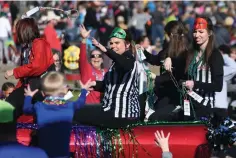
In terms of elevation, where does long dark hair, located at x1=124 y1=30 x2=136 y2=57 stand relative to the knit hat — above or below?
above

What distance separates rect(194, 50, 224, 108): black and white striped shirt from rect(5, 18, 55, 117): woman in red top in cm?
164

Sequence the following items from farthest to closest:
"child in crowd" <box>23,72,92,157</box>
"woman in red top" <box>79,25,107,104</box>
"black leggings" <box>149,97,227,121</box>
A: 1. "woman in red top" <box>79,25,107,104</box>
2. "black leggings" <box>149,97,227,121</box>
3. "child in crowd" <box>23,72,92,157</box>

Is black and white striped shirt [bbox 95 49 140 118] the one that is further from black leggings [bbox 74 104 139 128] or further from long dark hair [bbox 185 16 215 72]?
long dark hair [bbox 185 16 215 72]

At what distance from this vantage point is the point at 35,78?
7559mm

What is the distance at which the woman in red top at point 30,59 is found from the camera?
24.3ft

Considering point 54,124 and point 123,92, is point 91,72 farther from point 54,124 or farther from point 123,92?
point 54,124

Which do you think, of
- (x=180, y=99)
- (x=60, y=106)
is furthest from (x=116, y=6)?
(x=60, y=106)

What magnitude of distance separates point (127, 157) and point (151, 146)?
274mm

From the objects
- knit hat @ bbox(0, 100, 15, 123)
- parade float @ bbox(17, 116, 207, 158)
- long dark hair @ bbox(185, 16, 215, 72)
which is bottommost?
parade float @ bbox(17, 116, 207, 158)

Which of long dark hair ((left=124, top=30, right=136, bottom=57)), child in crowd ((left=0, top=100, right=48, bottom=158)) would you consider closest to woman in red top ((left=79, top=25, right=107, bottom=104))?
long dark hair ((left=124, top=30, right=136, bottom=57))

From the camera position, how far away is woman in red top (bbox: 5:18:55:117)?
24.3ft

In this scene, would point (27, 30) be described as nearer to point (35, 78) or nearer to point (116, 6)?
point (35, 78)

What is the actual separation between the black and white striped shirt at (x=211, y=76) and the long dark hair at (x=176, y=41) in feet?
1.64

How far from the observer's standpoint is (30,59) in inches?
296
